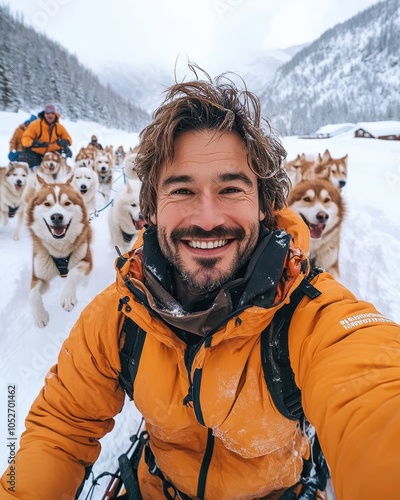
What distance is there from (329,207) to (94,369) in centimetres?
343

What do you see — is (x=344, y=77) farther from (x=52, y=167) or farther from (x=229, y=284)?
(x=229, y=284)

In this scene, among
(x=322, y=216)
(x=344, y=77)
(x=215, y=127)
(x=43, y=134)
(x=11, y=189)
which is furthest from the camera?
(x=344, y=77)

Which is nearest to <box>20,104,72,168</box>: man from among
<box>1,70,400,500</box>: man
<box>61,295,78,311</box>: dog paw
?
<box>61,295,78,311</box>: dog paw

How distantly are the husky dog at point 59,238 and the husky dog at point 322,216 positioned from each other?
8.50 ft

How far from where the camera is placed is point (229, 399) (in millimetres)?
1012

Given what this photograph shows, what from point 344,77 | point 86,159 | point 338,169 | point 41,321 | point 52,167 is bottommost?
point 41,321

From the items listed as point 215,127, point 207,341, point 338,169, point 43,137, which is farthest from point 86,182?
point 207,341

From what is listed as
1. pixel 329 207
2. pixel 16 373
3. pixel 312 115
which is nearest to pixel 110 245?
pixel 16 373

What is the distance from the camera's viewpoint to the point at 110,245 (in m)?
4.77

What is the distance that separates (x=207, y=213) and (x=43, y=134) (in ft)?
21.1

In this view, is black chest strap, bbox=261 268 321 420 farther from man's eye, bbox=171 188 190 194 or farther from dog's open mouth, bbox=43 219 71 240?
dog's open mouth, bbox=43 219 71 240

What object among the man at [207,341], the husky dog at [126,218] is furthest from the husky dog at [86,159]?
the man at [207,341]

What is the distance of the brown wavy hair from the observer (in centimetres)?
134

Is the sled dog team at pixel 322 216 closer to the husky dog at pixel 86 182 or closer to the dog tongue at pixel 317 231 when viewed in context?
the dog tongue at pixel 317 231
